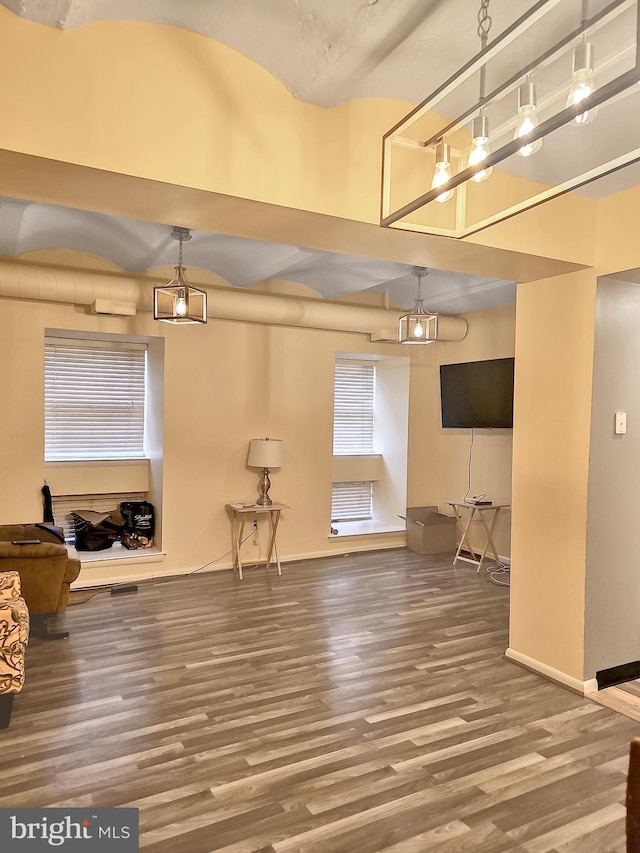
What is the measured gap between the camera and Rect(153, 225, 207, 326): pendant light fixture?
404 cm

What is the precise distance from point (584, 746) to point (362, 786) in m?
1.11

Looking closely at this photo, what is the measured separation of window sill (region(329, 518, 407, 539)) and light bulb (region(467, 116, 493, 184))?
522cm

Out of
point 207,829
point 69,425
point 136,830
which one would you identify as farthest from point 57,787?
point 69,425

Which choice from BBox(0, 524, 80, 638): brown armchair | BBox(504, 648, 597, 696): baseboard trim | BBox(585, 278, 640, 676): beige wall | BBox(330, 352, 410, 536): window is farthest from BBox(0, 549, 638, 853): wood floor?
BBox(330, 352, 410, 536): window

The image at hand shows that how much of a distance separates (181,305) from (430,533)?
12.7 feet

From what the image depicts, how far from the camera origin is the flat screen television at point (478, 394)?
18.6ft

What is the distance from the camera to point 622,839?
2107mm

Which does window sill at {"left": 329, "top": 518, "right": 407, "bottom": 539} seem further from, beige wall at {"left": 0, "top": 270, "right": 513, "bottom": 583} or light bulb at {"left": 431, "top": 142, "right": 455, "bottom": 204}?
light bulb at {"left": 431, "top": 142, "right": 455, "bottom": 204}

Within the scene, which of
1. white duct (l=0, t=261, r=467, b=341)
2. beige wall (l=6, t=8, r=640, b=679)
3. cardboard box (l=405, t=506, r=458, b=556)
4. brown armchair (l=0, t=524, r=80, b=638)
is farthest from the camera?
cardboard box (l=405, t=506, r=458, b=556)

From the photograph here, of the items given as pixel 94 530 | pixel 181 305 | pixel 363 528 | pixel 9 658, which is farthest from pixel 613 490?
pixel 94 530

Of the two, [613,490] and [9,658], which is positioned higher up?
[613,490]

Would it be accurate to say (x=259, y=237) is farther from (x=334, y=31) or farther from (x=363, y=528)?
(x=363, y=528)

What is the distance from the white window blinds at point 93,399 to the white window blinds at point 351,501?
2483 millimetres

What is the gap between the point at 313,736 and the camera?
276cm
